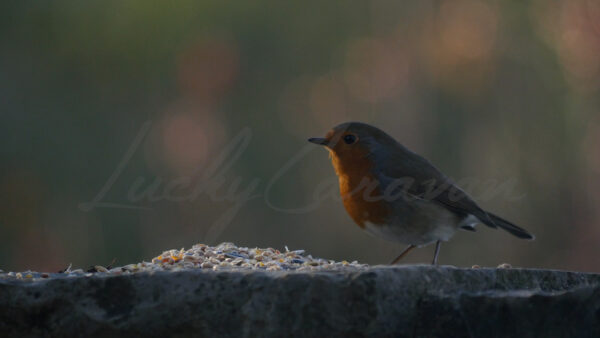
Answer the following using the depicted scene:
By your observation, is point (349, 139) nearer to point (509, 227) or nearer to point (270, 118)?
point (509, 227)

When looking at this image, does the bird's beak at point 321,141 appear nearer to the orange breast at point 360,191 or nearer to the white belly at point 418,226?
the orange breast at point 360,191

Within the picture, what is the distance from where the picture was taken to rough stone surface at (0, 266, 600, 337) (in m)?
2.59

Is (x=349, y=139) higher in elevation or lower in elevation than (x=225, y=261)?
higher

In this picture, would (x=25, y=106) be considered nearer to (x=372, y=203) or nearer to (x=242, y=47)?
(x=242, y=47)

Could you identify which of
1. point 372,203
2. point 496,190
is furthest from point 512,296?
point 496,190

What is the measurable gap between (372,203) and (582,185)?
5160 millimetres

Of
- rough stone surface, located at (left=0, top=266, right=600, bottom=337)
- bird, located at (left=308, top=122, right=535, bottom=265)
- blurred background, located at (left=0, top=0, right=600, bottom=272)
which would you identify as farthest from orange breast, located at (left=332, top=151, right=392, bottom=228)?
blurred background, located at (left=0, top=0, right=600, bottom=272)

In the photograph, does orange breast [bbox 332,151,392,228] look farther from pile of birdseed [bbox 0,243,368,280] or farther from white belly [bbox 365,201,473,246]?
pile of birdseed [bbox 0,243,368,280]

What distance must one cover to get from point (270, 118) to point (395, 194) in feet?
21.7

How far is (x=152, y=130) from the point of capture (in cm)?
1001

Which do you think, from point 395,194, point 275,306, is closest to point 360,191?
point 395,194

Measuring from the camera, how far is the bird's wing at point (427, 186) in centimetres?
458

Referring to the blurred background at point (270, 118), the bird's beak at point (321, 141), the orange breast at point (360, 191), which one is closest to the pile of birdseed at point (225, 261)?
the orange breast at point (360, 191)

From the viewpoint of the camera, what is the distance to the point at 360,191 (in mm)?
4445
